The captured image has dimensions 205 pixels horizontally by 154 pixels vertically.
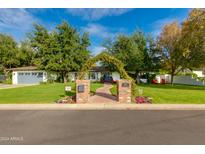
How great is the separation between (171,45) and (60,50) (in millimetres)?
19165

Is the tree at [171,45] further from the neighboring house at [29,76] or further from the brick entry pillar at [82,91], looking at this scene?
the neighboring house at [29,76]

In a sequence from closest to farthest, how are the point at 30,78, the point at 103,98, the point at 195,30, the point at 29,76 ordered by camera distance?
the point at 103,98 → the point at 195,30 → the point at 30,78 → the point at 29,76

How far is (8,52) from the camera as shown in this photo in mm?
40312

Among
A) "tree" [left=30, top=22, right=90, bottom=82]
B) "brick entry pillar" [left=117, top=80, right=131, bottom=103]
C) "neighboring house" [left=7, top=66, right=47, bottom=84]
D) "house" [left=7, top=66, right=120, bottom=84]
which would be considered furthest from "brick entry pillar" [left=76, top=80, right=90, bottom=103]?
"neighboring house" [left=7, top=66, right=47, bottom=84]

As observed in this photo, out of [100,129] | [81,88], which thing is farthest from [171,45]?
[100,129]

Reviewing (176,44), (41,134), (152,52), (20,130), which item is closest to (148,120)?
(41,134)

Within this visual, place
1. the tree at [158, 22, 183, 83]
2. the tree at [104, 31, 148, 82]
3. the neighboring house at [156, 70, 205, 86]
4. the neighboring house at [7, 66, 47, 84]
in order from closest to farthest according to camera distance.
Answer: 1. the tree at [158, 22, 183, 83]
2. the neighboring house at [156, 70, 205, 86]
3. the tree at [104, 31, 148, 82]
4. the neighboring house at [7, 66, 47, 84]

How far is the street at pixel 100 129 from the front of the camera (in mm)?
4922

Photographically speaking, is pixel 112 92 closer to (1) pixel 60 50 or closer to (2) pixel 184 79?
(1) pixel 60 50

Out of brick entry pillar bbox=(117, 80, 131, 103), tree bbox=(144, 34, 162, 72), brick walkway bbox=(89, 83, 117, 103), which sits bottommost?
brick walkway bbox=(89, 83, 117, 103)

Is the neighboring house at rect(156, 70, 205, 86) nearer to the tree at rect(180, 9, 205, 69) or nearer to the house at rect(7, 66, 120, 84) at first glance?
the tree at rect(180, 9, 205, 69)

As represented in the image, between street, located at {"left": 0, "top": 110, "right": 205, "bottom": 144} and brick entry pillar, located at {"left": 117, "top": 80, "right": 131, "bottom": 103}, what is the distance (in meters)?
3.67

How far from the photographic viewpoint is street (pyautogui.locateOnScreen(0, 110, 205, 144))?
16.1 feet

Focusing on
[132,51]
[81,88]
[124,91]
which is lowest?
[124,91]
